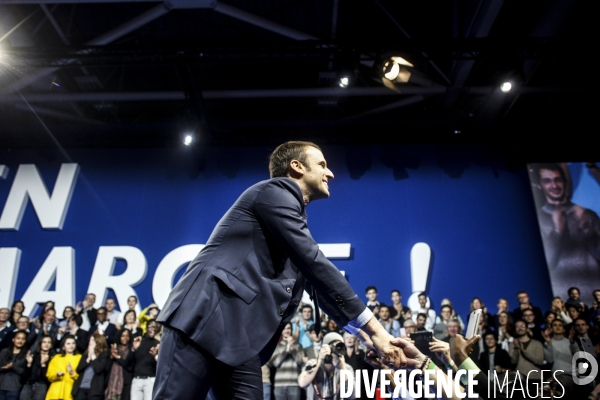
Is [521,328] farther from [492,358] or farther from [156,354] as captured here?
[156,354]

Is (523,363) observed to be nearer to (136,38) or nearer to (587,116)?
(587,116)

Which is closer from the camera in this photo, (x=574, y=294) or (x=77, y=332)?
(x=77, y=332)

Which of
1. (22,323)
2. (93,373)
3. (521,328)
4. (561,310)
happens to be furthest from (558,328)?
(22,323)

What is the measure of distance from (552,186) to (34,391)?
32.6ft

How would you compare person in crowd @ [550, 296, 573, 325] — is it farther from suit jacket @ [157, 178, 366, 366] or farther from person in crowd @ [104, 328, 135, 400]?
suit jacket @ [157, 178, 366, 366]

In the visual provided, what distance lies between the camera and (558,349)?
6.98m

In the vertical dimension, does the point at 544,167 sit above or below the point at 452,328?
above

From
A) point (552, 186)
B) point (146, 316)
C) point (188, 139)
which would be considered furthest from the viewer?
point (188, 139)

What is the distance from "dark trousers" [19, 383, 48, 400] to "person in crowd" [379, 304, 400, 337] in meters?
5.11

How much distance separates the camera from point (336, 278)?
1605 mm

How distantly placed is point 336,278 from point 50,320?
8121mm

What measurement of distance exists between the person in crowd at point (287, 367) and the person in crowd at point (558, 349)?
358 cm

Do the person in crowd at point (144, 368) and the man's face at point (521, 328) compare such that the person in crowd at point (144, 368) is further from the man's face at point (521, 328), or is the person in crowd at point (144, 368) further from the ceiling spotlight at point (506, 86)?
the ceiling spotlight at point (506, 86)

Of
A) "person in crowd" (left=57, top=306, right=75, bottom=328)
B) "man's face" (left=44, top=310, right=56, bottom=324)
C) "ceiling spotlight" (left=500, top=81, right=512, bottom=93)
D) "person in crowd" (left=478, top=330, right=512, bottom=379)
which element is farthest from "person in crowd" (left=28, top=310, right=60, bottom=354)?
"ceiling spotlight" (left=500, top=81, right=512, bottom=93)
